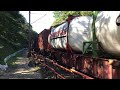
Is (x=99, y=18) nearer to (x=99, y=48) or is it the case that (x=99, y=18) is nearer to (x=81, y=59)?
(x=99, y=48)

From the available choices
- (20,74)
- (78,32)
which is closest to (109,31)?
(78,32)

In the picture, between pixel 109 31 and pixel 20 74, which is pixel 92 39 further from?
pixel 20 74

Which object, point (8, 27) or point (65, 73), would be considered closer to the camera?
point (65, 73)

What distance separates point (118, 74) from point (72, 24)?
7209mm

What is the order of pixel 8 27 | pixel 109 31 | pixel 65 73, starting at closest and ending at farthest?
pixel 109 31 < pixel 65 73 < pixel 8 27

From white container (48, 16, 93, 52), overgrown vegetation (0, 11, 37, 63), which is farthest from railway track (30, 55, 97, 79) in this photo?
overgrown vegetation (0, 11, 37, 63)

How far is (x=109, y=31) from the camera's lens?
894 centimetres

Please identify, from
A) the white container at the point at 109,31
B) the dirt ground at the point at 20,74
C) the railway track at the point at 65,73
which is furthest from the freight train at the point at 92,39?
the dirt ground at the point at 20,74

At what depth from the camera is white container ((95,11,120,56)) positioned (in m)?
8.57

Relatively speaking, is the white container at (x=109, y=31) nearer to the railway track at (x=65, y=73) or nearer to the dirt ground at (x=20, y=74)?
the railway track at (x=65, y=73)

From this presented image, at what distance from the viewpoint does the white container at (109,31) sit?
8570 millimetres

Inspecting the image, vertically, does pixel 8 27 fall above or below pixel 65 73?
above
